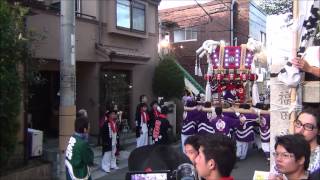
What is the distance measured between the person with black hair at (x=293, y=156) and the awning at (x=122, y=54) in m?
12.0

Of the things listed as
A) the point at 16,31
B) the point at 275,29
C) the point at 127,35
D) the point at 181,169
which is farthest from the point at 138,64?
the point at 181,169

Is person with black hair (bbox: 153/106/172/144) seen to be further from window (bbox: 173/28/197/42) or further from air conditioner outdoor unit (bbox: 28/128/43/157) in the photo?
window (bbox: 173/28/197/42)

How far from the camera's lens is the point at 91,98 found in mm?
15508

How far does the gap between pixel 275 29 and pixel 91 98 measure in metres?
11.0

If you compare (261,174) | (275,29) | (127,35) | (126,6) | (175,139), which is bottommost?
(175,139)

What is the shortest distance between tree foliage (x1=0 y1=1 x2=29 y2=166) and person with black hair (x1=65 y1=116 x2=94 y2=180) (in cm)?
156

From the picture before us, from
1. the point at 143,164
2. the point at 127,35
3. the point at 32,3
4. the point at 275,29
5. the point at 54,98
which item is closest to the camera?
the point at 143,164

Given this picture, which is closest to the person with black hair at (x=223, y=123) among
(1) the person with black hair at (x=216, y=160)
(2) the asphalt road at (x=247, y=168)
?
(2) the asphalt road at (x=247, y=168)

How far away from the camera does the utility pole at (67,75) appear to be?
885 cm

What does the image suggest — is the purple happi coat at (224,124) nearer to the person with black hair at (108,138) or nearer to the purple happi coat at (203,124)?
the purple happi coat at (203,124)

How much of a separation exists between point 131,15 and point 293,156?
14.1m

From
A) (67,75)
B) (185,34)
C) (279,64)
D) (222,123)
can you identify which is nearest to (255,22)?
(185,34)

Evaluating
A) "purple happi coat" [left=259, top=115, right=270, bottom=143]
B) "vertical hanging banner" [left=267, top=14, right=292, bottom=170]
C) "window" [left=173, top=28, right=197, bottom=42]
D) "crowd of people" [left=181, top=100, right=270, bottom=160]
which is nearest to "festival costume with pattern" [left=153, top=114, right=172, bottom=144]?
"crowd of people" [left=181, top=100, right=270, bottom=160]

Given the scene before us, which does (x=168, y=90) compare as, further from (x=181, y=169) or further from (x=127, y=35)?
(x=181, y=169)
